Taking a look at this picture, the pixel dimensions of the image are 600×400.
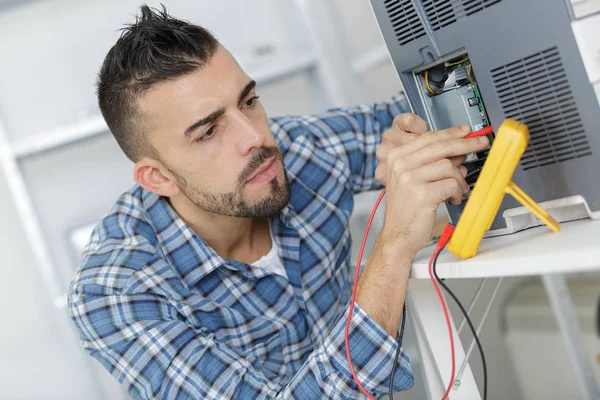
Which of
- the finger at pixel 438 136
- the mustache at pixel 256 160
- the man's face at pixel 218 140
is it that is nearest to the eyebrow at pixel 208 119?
the man's face at pixel 218 140

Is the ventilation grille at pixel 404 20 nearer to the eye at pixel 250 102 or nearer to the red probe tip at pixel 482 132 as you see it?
the red probe tip at pixel 482 132

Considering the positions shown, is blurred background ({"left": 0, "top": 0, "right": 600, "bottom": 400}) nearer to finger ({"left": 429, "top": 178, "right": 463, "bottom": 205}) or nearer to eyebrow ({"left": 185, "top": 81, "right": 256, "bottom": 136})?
eyebrow ({"left": 185, "top": 81, "right": 256, "bottom": 136})

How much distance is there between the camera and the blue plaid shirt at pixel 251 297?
0.97 metres

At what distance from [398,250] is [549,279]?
30.7 inches

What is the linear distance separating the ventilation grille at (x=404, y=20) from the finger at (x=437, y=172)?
19 cm

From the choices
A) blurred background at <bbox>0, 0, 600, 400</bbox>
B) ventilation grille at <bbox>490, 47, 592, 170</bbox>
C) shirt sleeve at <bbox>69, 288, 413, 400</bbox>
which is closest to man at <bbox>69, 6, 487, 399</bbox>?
shirt sleeve at <bbox>69, 288, 413, 400</bbox>

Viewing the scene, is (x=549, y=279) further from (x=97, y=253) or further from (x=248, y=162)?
(x=97, y=253)

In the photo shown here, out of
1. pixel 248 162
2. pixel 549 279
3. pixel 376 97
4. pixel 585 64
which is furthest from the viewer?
pixel 376 97

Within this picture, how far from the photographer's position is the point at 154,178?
130cm

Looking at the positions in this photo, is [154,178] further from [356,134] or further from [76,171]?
[76,171]

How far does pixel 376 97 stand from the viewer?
1.84m

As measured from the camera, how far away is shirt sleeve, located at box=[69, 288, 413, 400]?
0.93 meters

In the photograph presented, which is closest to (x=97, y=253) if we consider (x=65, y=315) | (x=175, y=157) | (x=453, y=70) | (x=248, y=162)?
(x=175, y=157)

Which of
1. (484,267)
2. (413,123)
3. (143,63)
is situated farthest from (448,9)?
(143,63)
